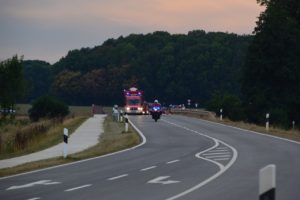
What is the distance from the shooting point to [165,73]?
16225cm

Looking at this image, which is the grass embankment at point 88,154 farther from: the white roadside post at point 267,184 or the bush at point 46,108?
the bush at point 46,108

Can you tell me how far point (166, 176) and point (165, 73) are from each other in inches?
5681

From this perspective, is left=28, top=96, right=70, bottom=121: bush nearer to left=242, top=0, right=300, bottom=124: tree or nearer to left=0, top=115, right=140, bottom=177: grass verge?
left=242, top=0, right=300, bottom=124: tree

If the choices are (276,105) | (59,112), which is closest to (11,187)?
(276,105)

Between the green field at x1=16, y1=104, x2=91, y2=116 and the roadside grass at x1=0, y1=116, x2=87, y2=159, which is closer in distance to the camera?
the roadside grass at x1=0, y1=116, x2=87, y2=159

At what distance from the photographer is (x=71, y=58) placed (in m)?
191

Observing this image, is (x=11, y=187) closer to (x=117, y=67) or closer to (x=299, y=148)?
(x=299, y=148)

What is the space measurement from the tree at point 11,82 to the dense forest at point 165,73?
67.4 metres

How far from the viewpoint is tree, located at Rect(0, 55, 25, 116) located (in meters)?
79.4

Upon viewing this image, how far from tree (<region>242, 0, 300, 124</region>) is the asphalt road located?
152 ft

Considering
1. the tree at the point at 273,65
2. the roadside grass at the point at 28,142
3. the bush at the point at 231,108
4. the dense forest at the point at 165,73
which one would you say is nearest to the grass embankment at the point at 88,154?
the roadside grass at the point at 28,142

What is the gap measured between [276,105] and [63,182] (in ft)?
196

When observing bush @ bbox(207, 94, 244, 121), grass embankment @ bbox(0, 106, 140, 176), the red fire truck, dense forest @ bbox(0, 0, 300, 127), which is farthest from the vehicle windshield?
grass embankment @ bbox(0, 106, 140, 176)

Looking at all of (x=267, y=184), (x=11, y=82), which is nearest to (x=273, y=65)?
(x=11, y=82)
